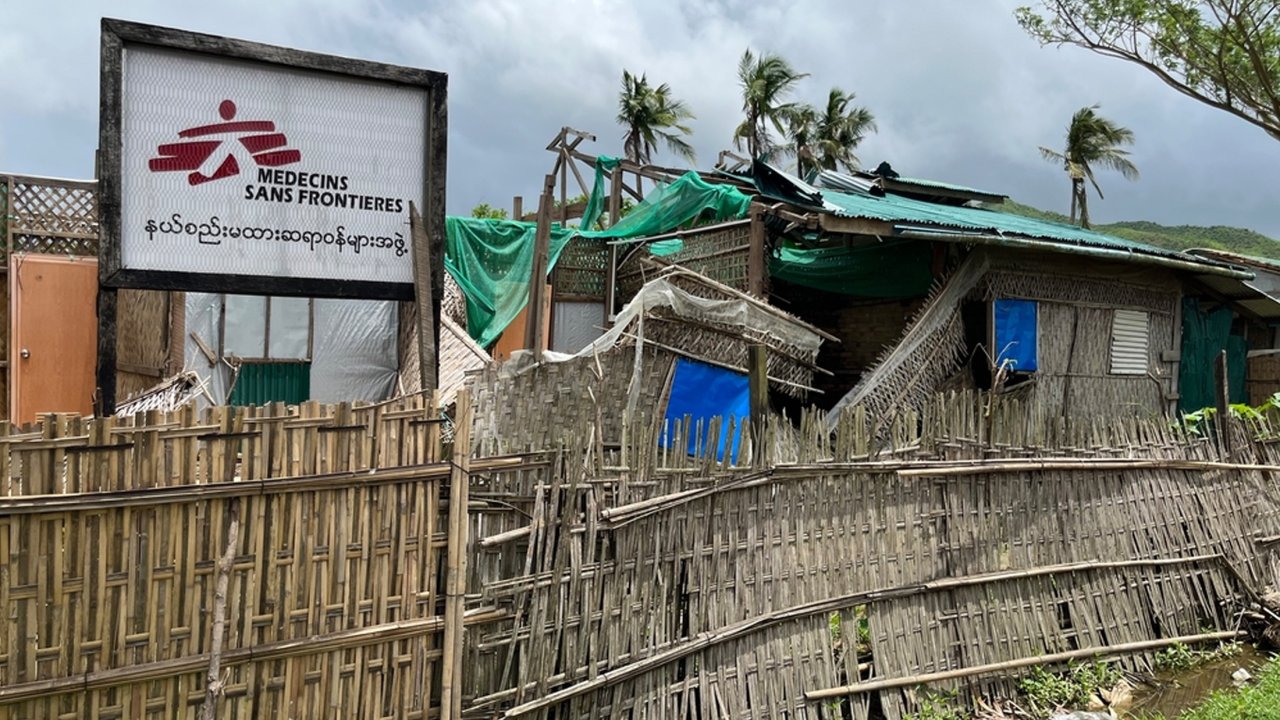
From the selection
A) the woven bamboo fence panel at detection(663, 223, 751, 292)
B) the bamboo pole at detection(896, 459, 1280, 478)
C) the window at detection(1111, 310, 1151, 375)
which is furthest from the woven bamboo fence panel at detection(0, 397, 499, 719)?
the window at detection(1111, 310, 1151, 375)

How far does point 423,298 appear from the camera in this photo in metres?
5.01

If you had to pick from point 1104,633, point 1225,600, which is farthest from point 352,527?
point 1225,600

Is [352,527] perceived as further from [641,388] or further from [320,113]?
[641,388]

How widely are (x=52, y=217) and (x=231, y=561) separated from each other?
25.8 ft

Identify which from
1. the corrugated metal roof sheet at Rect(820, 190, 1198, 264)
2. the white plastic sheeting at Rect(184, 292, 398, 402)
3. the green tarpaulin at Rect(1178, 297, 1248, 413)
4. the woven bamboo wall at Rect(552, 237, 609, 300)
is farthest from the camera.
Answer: the woven bamboo wall at Rect(552, 237, 609, 300)

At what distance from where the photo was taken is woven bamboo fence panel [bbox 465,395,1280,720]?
164 inches

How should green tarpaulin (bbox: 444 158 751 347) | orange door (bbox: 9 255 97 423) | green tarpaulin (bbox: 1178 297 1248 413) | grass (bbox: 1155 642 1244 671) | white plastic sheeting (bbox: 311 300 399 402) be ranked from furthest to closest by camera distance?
1. green tarpaulin (bbox: 1178 297 1248 413)
2. green tarpaulin (bbox: 444 158 751 347)
3. white plastic sheeting (bbox: 311 300 399 402)
4. orange door (bbox: 9 255 97 423)
5. grass (bbox: 1155 642 1244 671)

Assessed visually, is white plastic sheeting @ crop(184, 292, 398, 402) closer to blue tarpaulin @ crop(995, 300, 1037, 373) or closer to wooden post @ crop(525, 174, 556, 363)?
wooden post @ crop(525, 174, 556, 363)

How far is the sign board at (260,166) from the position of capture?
4.46 meters

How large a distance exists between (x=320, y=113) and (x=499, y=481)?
229cm

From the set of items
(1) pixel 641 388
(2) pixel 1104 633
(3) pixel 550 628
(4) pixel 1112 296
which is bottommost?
(2) pixel 1104 633

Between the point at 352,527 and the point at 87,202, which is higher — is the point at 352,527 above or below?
below

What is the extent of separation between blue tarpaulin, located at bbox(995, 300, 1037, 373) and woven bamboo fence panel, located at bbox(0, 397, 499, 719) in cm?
726

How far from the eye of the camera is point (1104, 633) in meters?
6.39
